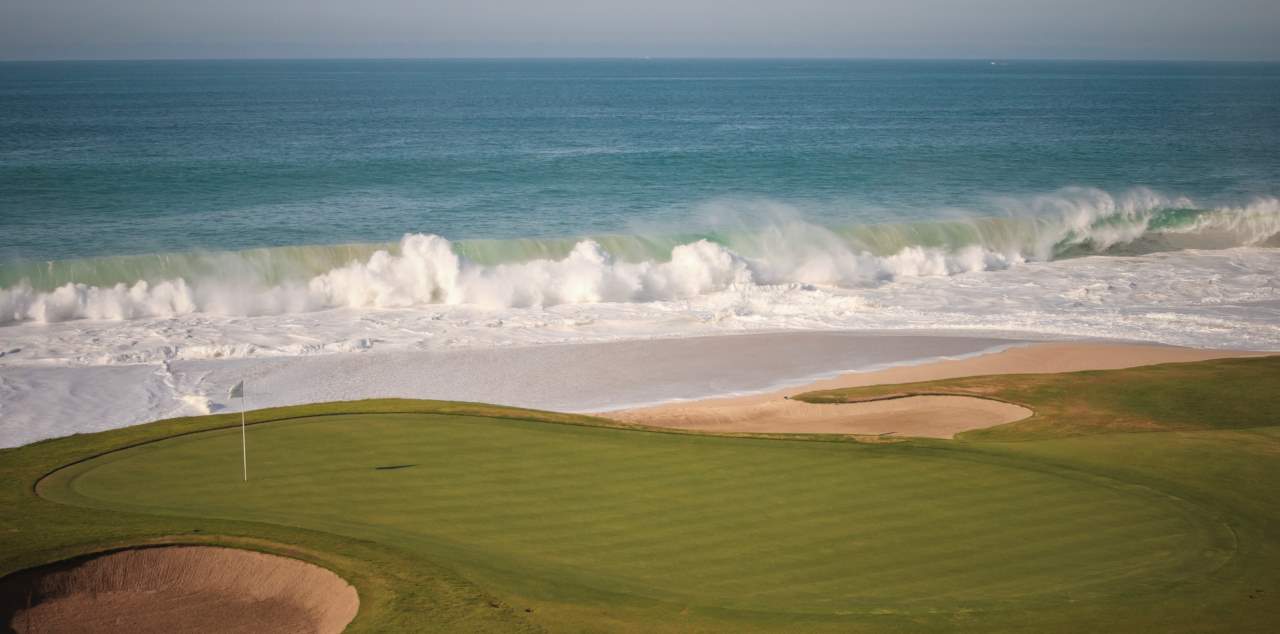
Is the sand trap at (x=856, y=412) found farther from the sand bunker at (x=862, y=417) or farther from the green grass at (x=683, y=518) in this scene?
the green grass at (x=683, y=518)

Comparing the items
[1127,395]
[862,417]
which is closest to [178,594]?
[862,417]

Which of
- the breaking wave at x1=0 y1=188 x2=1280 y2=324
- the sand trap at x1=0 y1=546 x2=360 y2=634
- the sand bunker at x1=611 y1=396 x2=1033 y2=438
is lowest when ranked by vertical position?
the sand trap at x1=0 y1=546 x2=360 y2=634

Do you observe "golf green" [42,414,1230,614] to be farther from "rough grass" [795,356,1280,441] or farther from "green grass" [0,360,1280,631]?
"rough grass" [795,356,1280,441]

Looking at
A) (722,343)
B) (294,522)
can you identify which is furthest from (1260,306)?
(294,522)

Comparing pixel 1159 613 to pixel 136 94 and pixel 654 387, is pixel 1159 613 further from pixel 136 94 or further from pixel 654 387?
pixel 136 94

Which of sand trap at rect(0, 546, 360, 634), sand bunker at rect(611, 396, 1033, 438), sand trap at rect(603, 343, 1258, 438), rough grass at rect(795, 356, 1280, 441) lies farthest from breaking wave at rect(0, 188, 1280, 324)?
sand trap at rect(0, 546, 360, 634)
